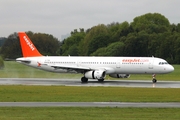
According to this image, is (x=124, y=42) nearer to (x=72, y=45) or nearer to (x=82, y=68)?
(x=72, y=45)

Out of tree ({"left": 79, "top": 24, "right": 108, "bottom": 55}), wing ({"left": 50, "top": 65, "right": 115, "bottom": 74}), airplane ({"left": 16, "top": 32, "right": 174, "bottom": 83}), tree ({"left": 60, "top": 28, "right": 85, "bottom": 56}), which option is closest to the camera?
airplane ({"left": 16, "top": 32, "right": 174, "bottom": 83})

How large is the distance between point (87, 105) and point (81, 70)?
1185 inches

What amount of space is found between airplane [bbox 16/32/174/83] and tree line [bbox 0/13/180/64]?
6403cm

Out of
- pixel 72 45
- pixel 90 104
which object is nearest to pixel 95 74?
pixel 90 104

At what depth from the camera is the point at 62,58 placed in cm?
6053

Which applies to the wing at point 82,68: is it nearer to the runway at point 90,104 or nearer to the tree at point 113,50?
the runway at point 90,104

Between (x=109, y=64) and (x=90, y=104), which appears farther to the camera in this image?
(x=109, y=64)

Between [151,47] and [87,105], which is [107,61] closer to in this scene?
[87,105]

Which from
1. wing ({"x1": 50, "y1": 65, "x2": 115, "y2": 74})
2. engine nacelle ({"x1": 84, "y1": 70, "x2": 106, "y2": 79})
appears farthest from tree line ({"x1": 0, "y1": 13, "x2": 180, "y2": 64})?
engine nacelle ({"x1": 84, "y1": 70, "x2": 106, "y2": 79})

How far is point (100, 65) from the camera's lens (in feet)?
190

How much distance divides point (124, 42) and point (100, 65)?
72135 mm

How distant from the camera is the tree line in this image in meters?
125
